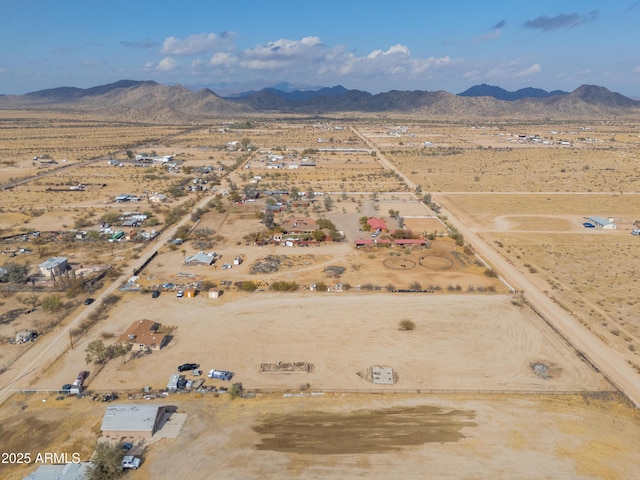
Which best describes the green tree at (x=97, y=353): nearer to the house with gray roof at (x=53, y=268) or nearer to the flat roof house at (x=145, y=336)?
the flat roof house at (x=145, y=336)

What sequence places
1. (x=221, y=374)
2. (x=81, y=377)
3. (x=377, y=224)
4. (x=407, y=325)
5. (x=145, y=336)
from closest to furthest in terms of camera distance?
(x=81, y=377) → (x=221, y=374) → (x=145, y=336) → (x=407, y=325) → (x=377, y=224)

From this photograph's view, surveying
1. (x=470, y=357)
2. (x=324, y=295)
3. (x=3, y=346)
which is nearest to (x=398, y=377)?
(x=470, y=357)

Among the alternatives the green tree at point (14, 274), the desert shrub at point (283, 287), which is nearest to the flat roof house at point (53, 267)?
the green tree at point (14, 274)

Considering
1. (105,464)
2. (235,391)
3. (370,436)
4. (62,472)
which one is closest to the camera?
(62,472)

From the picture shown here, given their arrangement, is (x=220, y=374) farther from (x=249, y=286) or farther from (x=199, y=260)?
(x=199, y=260)

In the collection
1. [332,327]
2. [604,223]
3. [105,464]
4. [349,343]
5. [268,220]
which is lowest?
[105,464]

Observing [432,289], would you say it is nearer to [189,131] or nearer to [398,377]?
[398,377]

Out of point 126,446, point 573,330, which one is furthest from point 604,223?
point 126,446
